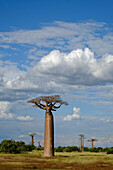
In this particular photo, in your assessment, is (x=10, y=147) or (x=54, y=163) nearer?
(x=54, y=163)

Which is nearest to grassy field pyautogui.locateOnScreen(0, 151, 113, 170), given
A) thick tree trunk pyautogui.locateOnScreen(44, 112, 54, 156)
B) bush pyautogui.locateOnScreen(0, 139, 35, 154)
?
thick tree trunk pyautogui.locateOnScreen(44, 112, 54, 156)

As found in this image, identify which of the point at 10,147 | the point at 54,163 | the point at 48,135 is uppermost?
the point at 48,135

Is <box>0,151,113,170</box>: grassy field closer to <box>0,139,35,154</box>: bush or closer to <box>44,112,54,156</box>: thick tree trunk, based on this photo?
<box>44,112,54,156</box>: thick tree trunk

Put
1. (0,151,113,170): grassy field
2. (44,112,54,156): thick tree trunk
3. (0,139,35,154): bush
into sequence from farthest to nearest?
(0,139,35,154): bush < (44,112,54,156): thick tree trunk < (0,151,113,170): grassy field

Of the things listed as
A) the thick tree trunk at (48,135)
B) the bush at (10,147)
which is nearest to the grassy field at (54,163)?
the thick tree trunk at (48,135)

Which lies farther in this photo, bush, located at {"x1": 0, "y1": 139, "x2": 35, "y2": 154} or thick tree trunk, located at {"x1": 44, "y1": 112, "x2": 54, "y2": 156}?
bush, located at {"x1": 0, "y1": 139, "x2": 35, "y2": 154}

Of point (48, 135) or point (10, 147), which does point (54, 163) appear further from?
point (10, 147)

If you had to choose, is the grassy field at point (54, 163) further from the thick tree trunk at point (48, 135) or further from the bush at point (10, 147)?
the bush at point (10, 147)

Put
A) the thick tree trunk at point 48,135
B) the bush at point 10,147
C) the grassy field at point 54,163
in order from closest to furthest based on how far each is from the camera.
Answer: the grassy field at point 54,163
the thick tree trunk at point 48,135
the bush at point 10,147

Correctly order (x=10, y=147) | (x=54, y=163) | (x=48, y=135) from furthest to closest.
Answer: (x=10, y=147) → (x=48, y=135) → (x=54, y=163)

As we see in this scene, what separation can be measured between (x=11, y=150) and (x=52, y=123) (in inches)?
413

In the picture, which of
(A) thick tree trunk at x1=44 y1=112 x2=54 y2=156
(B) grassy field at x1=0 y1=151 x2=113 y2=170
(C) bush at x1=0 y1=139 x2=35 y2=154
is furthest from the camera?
(C) bush at x1=0 y1=139 x2=35 y2=154

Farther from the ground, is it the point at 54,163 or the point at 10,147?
the point at 10,147

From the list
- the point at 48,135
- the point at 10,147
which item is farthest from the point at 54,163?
the point at 10,147
